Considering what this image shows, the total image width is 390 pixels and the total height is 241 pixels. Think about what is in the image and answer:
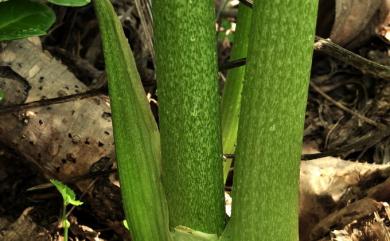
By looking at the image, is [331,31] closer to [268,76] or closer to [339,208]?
[339,208]

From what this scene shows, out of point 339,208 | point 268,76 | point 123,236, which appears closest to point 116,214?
point 123,236

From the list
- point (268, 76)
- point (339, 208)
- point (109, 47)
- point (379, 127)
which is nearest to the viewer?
point (268, 76)

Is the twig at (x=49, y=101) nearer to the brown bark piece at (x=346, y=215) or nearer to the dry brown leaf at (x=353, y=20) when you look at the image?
the brown bark piece at (x=346, y=215)

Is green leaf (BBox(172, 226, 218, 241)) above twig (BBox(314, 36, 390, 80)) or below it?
below

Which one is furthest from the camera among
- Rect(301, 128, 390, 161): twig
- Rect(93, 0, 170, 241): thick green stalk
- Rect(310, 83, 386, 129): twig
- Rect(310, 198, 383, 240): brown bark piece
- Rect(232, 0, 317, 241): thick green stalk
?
Rect(310, 83, 386, 129): twig

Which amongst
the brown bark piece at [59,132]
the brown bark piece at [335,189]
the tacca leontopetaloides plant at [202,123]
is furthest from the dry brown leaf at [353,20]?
the tacca leontopetaloides plant at [202,123]

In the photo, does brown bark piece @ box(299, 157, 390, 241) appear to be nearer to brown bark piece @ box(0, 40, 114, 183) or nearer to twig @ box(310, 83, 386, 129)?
twig @ box(310, 83, 386, 129)

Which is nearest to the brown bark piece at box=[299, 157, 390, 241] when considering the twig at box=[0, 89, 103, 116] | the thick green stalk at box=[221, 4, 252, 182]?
the thick green stalk at box=[221, 4, 252, 182]
